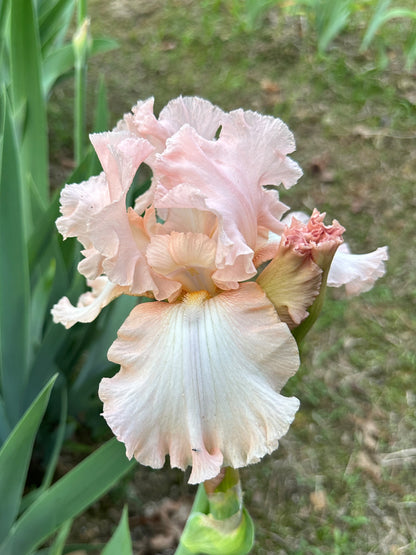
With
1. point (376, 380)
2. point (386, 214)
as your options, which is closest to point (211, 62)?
point (386, 214)

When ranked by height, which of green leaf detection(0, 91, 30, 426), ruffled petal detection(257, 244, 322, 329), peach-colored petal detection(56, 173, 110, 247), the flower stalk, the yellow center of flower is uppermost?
peach-colored petal detection(56, 173, 110, 247)

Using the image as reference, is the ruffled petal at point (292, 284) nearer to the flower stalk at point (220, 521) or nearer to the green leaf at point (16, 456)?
the flower stalk at point (220, 521)

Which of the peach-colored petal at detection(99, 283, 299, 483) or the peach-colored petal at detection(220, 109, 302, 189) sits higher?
the peach-colored petal at detection(220, 109, 302, 189)

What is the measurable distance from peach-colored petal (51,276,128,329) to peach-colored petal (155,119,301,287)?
6.8 inches

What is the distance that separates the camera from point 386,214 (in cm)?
259

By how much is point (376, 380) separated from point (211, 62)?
1.95m

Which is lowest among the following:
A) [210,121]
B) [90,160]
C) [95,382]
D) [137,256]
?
[95,382]

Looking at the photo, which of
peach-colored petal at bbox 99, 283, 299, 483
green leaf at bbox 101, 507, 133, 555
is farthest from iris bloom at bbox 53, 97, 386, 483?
green leaf at bbox 101, 507, 133, 555

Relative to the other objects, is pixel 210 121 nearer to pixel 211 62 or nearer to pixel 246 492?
pixel 246 492

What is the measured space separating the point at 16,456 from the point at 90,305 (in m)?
0.32

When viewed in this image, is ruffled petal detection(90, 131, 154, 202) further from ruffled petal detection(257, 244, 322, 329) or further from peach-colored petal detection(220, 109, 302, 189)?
ruffled petal detection(257, 244, 322, 329)

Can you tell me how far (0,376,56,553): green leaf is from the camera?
3.28ft

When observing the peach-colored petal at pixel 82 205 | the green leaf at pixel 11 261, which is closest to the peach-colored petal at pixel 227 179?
the peach-colored petal at pixel 82 205

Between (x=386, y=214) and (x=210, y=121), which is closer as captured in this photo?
(x=210, y=121)
